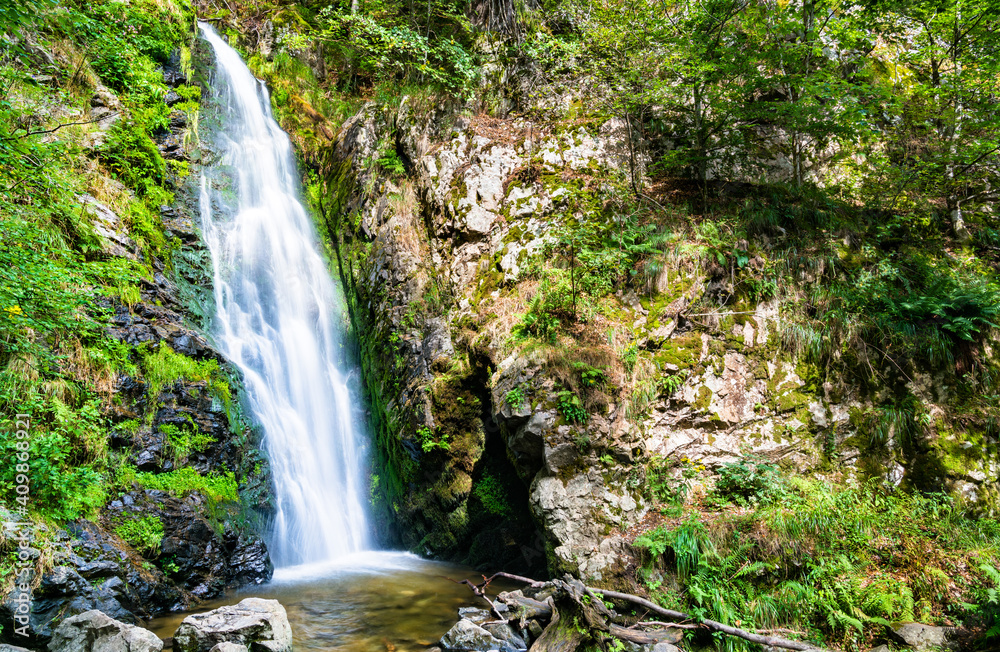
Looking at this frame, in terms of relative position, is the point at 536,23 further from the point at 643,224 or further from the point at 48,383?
the point at 48,383

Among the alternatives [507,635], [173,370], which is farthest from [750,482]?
[173,370]

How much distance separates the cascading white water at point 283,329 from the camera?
809 cm

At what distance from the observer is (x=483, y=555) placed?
7.24 meters

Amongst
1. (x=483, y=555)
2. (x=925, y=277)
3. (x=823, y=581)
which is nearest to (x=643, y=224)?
(x=925, y=277)

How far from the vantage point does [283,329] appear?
9.51 m

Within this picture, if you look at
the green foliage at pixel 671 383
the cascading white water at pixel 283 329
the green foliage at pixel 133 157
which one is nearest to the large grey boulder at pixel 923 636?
the green foliage at pixel 671 383

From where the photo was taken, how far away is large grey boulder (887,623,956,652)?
385 cm

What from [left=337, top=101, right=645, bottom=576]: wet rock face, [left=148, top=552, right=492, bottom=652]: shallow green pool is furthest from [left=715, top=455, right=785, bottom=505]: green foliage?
[left=148, top=552, right=492, bottom=652]: shallow green pool

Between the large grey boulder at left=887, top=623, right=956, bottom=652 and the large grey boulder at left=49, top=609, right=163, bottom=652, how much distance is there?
248 inches

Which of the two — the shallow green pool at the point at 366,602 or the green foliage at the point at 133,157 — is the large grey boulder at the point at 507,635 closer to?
the shallow green pool at the point at 366,602

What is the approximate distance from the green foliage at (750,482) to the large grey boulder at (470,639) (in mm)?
2967

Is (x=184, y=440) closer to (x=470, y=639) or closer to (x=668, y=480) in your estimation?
(x=470, y=639)

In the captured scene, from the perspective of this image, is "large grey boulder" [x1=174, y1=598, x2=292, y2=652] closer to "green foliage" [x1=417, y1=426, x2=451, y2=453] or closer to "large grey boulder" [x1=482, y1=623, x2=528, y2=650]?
"large grey boulder" [x1=482, y1=623, x2=528, y2=650]

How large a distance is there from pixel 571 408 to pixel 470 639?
270 centimetres
